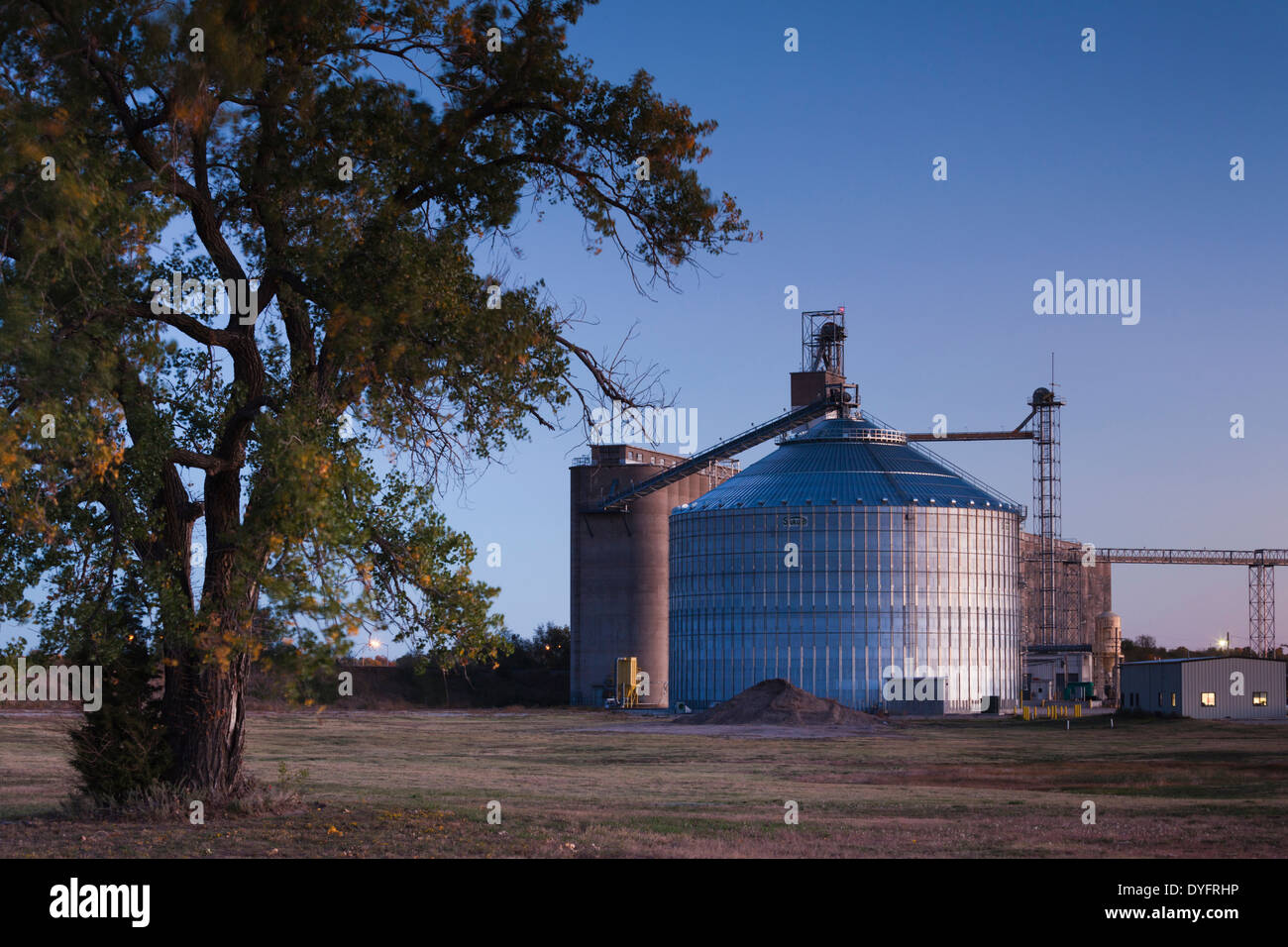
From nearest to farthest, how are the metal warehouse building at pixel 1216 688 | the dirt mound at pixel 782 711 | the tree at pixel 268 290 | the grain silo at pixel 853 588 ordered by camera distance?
the tree at pixel 268 290 < the dirt mound at pixel 782 711 < the metal warehouse building at pixel 1216 688 < the grain silo at pixel 853 588

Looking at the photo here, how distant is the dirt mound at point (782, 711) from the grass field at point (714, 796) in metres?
8.99

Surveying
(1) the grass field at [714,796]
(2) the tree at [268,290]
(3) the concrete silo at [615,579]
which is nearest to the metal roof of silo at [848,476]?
(3) the concrete silo at [615,579]

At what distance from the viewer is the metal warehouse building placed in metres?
78.2

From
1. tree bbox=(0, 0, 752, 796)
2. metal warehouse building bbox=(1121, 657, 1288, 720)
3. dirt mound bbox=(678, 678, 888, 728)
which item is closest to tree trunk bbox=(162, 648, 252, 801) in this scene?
tree bbox=(0, 0, 752, 796)

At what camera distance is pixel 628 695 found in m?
105

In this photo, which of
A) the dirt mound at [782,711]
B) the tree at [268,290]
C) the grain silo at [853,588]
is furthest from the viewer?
the grain silo at [853,588]

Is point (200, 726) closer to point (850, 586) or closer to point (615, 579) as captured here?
point (850, 586)

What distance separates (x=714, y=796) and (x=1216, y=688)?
57.1m

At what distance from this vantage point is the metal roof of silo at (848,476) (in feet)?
305

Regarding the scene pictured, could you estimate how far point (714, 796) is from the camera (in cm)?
3142

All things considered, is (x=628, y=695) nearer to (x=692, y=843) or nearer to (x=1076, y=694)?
(x=1076, y=694)

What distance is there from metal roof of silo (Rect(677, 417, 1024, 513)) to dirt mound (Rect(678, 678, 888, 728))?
58.4ft

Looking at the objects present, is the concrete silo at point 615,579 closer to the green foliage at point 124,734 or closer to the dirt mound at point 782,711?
the dirt mound at point 782,711
